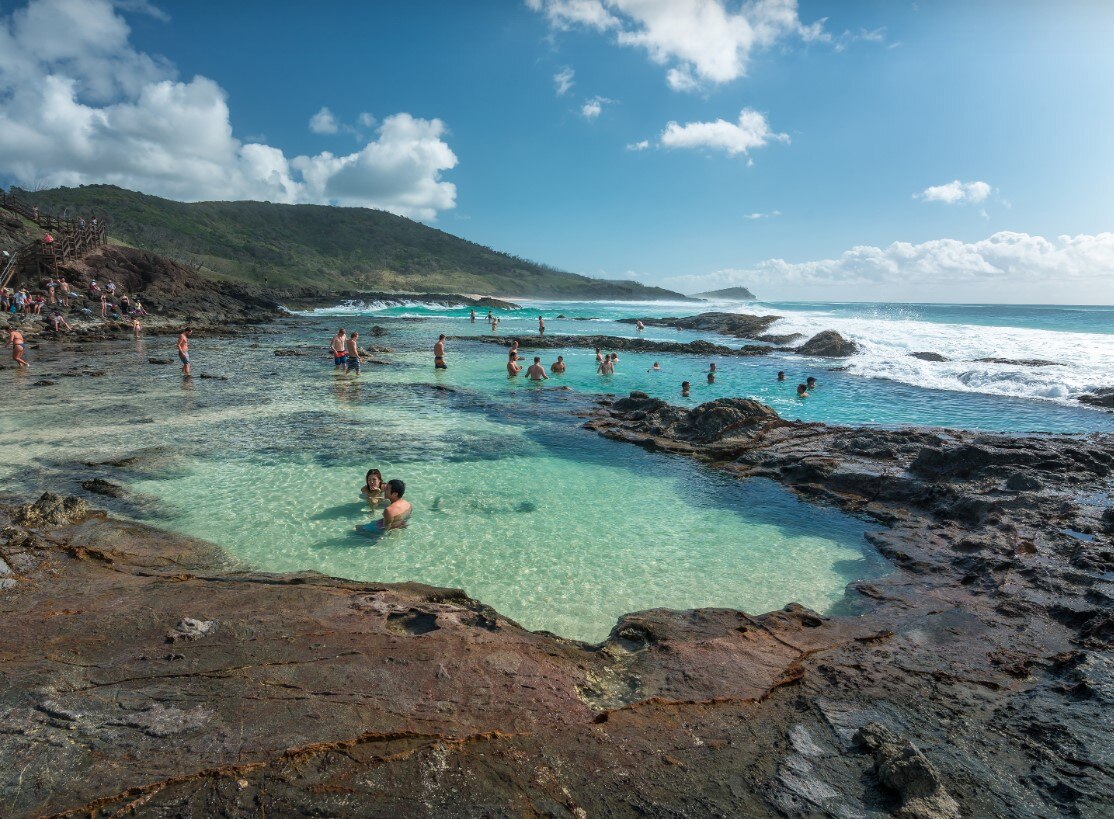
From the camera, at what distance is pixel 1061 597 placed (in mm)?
6172

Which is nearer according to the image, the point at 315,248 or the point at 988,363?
the point at 988,363

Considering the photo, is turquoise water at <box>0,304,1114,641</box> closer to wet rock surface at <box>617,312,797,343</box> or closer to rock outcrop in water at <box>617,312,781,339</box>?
wet rock surface at <box>617,312,797,343</box>

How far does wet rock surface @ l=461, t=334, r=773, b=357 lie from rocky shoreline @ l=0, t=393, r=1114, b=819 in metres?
29.1

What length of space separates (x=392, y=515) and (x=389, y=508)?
118 millimetres

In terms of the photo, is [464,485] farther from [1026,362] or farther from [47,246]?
[47,246]

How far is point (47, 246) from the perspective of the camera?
33.2 meters

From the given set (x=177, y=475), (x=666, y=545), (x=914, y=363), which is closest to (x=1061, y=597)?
(x=666, y=545)

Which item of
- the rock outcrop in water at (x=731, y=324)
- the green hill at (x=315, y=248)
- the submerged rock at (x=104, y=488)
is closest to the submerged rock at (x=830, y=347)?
the rock outcrop in water at (x=731, y=324)

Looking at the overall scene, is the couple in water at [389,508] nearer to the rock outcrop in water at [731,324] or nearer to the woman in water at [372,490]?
the woman in water at [372,490]

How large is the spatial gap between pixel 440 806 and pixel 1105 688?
536 centimetres

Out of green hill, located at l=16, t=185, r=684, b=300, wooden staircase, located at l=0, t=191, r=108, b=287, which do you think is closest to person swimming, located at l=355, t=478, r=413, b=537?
wooden staircase, located at l=0, t=191, r=108, b=287

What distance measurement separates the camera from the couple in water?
8.09 m

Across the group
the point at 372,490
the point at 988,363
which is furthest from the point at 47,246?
the point at 988,363

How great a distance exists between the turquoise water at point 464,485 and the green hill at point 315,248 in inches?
2144
